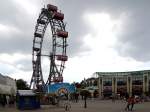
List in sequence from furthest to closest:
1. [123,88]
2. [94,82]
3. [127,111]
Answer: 1. [94,82]
2. [123,88]
3. [127,111]

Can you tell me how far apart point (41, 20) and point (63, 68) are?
42.0 feet

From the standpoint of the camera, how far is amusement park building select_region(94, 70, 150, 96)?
162 meters

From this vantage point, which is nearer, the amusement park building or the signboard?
the signboard

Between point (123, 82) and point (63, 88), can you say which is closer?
point (63, 88)

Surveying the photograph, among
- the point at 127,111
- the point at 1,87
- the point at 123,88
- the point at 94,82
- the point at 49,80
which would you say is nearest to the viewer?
the point at 127,111

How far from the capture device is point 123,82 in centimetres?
16712

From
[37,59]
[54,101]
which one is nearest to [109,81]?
[37,59]

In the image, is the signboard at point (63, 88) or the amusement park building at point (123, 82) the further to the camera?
the amusement park building at point (123, 82)

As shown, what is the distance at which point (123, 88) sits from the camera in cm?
16550

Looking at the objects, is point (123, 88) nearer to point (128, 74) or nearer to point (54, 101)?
point (128, 74)

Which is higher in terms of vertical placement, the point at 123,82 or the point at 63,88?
the point at 123,82

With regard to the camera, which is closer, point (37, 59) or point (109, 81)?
point (37, 59)

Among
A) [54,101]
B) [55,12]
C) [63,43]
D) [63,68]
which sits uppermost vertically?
[55,12]

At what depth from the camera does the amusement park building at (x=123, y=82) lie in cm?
16150
